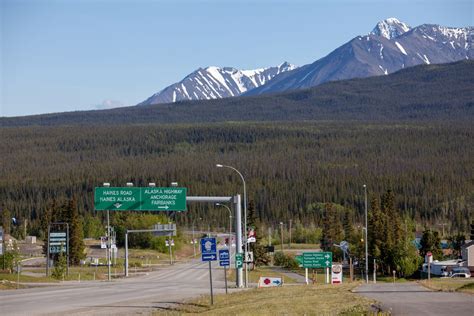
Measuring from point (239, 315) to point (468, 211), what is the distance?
140405mm

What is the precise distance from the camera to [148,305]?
4678 centimetres

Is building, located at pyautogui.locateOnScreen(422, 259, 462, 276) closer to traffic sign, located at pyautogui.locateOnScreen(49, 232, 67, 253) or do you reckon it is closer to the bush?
the bush

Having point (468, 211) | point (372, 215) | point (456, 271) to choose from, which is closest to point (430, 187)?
point (468, 211)

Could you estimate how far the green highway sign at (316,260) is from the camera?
7031 cm

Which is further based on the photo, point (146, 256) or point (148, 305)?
point (146, 256)

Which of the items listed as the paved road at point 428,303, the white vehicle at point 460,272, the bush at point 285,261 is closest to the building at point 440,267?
the white vehicle at point 460,272

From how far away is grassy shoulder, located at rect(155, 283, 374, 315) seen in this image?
1362 inches

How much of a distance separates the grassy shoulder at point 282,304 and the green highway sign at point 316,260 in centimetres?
2102

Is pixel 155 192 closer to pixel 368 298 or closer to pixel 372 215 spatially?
pixel 368 298

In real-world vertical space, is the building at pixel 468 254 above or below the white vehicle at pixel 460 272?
above

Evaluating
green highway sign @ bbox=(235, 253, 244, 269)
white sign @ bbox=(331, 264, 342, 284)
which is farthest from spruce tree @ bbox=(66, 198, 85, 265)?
green highway sign @ bbox=(235, 253, 244, 269)

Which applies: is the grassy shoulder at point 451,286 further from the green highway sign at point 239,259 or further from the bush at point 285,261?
the bush at point 285,261

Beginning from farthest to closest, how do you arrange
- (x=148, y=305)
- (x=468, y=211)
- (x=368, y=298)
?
(x=468, y=211)
(x=148, y=305)
(x=368, y=298)

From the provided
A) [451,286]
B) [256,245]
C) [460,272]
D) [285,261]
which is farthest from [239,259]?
[285,261]
